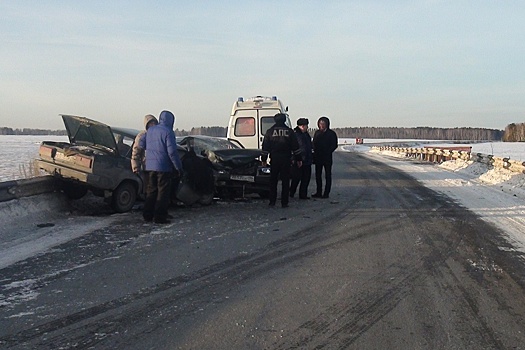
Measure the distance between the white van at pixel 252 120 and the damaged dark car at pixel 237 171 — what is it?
3967 millimetres

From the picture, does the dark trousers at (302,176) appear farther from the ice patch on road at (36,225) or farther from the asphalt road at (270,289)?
the ice patch on road at (36,225)

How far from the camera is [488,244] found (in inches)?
279

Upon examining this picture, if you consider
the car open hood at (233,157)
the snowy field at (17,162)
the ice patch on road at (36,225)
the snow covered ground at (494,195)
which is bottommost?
the snow covered ground at (494,195)

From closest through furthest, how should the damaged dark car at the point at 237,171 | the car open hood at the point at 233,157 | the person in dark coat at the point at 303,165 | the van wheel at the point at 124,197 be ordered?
the van wheel at the point at 124,197 → the damaged dark car at the point at 237,171 → the car open hood at the point at 233,157 → the person in dark coat at the point at 303,165

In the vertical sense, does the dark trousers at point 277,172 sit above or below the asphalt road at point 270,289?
above

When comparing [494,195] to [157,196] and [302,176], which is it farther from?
[157,196]

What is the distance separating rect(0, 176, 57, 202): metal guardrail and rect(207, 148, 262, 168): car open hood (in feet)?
11.2

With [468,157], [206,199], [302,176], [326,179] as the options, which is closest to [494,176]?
[468,157]

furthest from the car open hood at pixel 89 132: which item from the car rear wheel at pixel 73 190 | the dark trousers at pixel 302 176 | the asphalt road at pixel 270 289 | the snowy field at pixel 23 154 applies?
the dark trousers at pixel 302 176

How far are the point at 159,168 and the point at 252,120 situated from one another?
7.29m

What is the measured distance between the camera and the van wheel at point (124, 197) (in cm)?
916

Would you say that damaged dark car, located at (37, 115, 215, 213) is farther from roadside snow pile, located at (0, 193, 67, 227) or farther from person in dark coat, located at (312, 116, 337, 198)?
person in dark coat, located at (312, 116, 337, 198)

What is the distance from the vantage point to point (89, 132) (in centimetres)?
934

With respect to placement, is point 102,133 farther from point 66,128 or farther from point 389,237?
point 389,237
